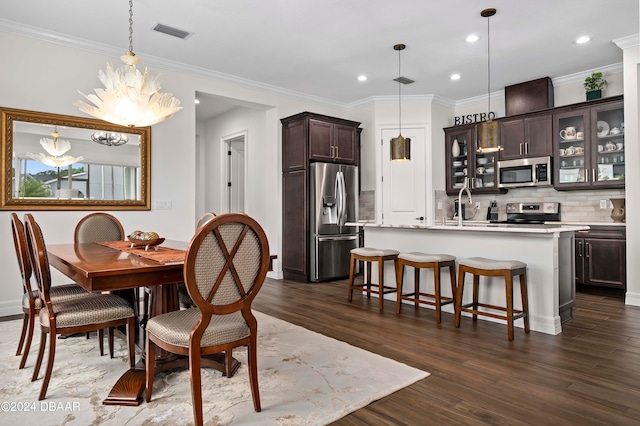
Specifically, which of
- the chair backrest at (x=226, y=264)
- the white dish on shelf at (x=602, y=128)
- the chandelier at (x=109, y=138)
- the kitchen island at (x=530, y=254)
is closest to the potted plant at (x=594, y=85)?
the white dish on shelf at (x=602, y=128)

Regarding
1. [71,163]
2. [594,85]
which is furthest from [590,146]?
[71,163]

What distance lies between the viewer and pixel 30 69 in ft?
13.1

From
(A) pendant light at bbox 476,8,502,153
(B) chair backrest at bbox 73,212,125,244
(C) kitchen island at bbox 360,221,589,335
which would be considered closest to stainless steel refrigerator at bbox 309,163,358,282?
(C) kitchen island at bbox 360,221,589,335

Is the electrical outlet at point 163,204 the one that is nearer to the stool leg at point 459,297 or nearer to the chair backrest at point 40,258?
the chair backrest at point 40,258

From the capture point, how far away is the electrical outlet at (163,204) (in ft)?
15.8

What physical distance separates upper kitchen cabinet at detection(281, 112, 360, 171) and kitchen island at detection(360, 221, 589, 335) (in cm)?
199

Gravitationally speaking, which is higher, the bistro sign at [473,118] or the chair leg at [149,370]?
the bistro sign at [473,118]

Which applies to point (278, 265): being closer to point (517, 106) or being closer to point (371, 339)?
point (371, 339)

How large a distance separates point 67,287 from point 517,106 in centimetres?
579

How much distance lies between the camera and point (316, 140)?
5.79 meters

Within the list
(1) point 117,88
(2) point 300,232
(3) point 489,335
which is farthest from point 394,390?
(2) point 300,232

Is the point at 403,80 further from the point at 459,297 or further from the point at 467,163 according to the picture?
the point at 459,297

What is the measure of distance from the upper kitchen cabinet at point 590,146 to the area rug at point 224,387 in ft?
13.3

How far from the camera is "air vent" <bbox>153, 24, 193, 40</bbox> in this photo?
3.96m
